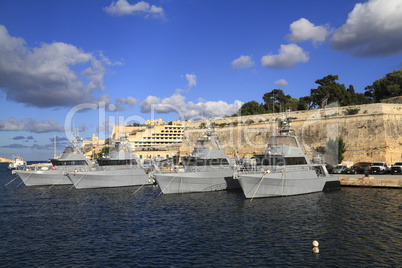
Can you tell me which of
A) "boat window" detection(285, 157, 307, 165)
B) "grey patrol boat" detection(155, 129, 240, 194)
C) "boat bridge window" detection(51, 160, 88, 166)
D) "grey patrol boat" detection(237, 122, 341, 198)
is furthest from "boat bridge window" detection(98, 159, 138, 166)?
"boat window" detection(285, 157, 307, 165)

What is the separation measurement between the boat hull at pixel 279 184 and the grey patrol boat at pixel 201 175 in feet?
20.1

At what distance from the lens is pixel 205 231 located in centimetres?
1972

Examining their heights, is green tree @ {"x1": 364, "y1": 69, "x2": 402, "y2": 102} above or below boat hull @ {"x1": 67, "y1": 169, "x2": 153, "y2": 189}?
above

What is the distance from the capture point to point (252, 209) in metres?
25.0

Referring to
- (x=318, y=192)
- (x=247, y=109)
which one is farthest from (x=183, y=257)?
(x=247, y=109)

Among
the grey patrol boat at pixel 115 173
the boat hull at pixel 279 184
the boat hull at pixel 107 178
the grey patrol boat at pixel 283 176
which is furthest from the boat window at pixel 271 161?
the boat hull at pixel 107 178

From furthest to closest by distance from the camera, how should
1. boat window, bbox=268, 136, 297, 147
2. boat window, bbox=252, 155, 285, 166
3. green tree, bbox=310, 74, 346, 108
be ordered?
green tree, bbox=310, 74, 346, 108, boat window, bbox=268, 136, 297, 147, boat window, bbox=252, 155, 285, 166

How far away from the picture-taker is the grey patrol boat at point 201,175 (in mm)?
32781

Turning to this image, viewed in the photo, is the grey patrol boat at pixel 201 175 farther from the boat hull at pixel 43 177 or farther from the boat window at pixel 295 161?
the boat hull at pixel 43 177

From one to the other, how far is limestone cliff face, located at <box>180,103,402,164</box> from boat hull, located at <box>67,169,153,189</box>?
11.9 m

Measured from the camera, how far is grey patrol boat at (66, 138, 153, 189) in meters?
39.6

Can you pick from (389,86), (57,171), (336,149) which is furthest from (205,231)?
(389,86)

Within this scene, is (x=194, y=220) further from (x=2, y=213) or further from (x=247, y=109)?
(x=247, y=109)

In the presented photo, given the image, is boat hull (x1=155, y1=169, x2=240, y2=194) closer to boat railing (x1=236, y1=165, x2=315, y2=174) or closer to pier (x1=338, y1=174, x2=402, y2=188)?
boat railing (x1=236, y1=165, x2=315, y2=174)
